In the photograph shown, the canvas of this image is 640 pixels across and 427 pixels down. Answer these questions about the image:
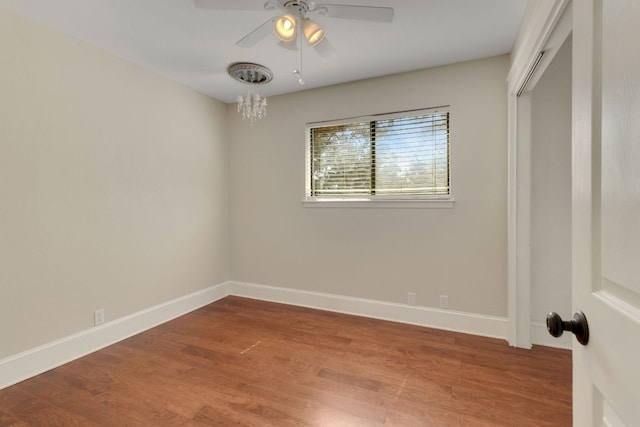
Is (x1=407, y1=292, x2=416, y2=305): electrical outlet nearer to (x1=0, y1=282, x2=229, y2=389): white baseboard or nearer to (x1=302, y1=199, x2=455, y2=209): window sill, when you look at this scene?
(x1=302, y1=199, x2=455, y2=209): window sill

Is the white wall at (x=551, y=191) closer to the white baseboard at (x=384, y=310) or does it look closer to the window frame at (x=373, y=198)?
the white baseboard at (x=384, y=310)

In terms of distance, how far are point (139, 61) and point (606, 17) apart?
323 cm

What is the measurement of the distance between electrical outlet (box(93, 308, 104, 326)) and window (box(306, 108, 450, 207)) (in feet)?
7.27

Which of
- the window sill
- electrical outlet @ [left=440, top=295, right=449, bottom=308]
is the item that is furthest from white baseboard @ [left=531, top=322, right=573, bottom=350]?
the window sill

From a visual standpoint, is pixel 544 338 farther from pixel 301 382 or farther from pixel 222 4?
pixel 222 4

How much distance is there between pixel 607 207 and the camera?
59cm

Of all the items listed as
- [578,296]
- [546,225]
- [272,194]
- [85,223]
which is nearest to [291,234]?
[272,194]

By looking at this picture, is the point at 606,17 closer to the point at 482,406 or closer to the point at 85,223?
the point at 482,406

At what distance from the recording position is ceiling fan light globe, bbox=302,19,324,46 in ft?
5.71

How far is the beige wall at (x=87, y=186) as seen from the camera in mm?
2006

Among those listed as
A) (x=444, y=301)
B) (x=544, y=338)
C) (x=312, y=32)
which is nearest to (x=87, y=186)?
(x=312, y=32)

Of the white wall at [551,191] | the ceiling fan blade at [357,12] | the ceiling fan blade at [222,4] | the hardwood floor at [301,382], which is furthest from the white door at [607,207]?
the white wall at [551,191]

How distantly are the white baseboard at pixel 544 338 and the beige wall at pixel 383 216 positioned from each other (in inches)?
11.2

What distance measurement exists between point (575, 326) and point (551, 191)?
2144 mm
